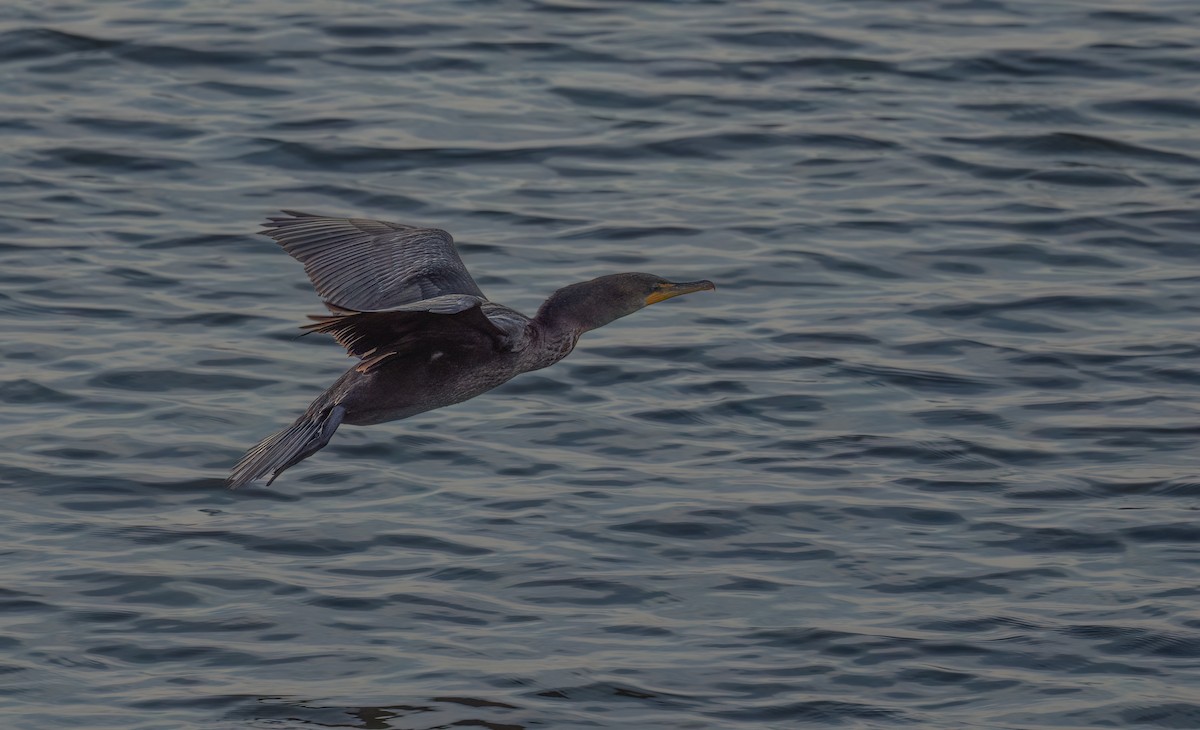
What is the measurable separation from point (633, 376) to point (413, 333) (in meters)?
2.92

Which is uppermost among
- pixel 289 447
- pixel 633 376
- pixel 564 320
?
pixel 564 320

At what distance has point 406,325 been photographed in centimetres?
709

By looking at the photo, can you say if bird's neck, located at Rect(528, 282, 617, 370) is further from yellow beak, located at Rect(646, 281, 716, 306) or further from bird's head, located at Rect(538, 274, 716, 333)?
yellow beak, located at Rect(646, 281, 716, 306)

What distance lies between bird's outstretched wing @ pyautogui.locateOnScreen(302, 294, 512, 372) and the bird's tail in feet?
0.80

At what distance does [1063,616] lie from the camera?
305 inches

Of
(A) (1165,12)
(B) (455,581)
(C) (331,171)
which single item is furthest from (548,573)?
(A) (1165,12)

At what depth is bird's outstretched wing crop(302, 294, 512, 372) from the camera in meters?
6.94

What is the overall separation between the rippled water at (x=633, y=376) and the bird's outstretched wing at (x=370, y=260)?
121 cm

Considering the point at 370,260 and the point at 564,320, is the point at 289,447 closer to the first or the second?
the point at 370,260

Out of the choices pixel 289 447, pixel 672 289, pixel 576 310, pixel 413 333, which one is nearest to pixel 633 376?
pixel 672 289

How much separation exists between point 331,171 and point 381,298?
17.0 ft

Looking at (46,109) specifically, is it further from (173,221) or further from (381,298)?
(381,298)

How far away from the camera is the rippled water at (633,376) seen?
7.43 meters

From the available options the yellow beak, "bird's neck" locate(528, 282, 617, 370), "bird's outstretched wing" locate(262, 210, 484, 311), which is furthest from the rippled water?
"bird's outstretched wing" locate(262, 210, 484, 311)
